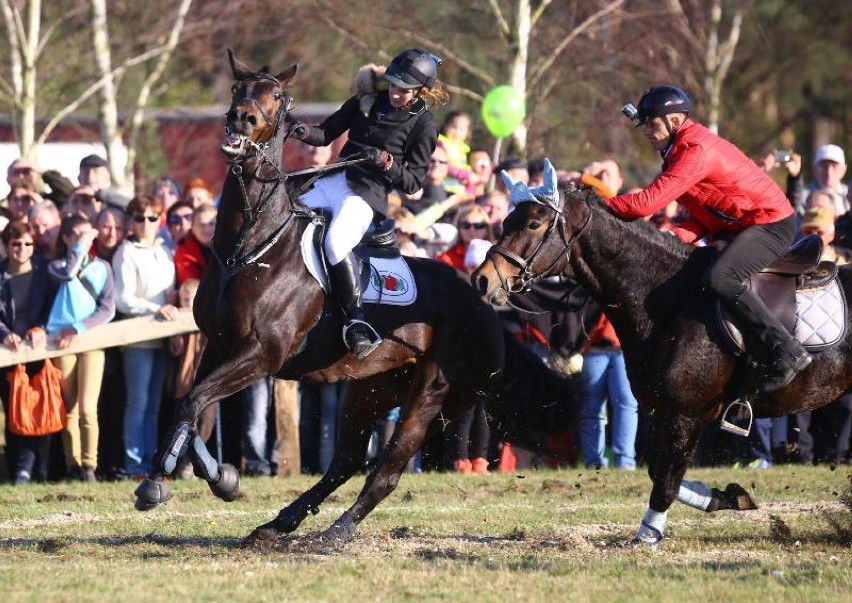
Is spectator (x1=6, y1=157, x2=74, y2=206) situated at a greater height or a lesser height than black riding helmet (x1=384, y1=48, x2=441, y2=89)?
lesser

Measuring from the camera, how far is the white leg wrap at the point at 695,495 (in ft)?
29.3

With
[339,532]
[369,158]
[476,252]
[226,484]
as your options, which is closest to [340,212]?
[369,158]

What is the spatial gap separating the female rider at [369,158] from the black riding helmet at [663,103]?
1.46m

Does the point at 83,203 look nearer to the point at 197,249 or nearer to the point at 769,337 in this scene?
the point at 197,249

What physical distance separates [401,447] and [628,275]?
6.11ft

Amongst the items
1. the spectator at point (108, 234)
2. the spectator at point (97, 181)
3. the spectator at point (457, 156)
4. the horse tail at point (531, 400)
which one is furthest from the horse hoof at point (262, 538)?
the spectator at point (457, 156)

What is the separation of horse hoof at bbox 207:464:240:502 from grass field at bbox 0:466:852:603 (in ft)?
1.18

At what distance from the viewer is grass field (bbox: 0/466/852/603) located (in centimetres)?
724

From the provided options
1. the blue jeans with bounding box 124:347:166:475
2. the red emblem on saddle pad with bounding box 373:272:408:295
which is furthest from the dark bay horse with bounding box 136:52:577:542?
the blue jeans with bounding box 124:347:166:475

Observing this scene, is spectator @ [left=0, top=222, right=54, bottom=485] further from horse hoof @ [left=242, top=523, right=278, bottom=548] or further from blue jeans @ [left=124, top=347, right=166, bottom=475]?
horse hoof @ [left=242, top=523, right=278, bottom=548]

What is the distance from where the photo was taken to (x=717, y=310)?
847cm

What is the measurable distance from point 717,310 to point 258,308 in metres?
2.72

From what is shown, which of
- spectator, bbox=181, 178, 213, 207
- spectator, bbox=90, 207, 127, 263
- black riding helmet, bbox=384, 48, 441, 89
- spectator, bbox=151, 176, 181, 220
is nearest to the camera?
black riding helmet, bbox=384, 48, 441, 89

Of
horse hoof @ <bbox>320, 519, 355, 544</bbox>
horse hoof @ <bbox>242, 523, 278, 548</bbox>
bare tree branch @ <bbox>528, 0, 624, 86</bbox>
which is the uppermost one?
bare tree branch @ <bbox>528, 0, 624, 86</bbox>
